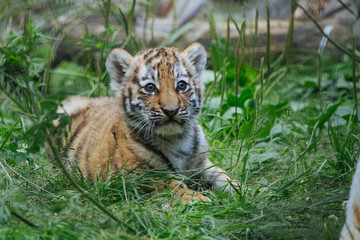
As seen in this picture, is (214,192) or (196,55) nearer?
(214,192)

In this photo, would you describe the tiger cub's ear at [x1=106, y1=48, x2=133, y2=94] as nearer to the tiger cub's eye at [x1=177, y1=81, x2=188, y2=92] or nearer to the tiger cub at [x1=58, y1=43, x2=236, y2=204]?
the tiger cub at [x1=58, y1=43, x2=236, y2=204]

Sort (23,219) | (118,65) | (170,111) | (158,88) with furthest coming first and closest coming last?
1. (118,65)
2. (158,88)
3. (170,111)
4. (23,219)

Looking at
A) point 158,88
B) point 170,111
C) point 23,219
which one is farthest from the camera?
point 158,88

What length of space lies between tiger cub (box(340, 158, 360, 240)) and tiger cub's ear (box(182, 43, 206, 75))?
2.07 m

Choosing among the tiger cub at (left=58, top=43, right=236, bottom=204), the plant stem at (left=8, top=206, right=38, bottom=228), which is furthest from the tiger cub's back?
the plant stem at (left=8, top=206, right=38, bottom=228)

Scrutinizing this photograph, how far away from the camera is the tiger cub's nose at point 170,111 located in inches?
146

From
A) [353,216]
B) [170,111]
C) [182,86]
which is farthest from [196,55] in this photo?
[353,216]

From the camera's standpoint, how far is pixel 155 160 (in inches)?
152

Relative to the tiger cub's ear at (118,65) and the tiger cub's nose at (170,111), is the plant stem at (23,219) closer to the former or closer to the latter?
the tiger cub's nose at (170,111)

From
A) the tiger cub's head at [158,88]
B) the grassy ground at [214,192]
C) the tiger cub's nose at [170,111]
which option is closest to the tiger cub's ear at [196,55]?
the tiger cub's head at [158,88]

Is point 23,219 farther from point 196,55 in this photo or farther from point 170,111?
point 196,55

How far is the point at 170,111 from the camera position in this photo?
12.2 feet

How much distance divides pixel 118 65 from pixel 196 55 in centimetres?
72

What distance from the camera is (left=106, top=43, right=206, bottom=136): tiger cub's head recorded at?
3.79 m
